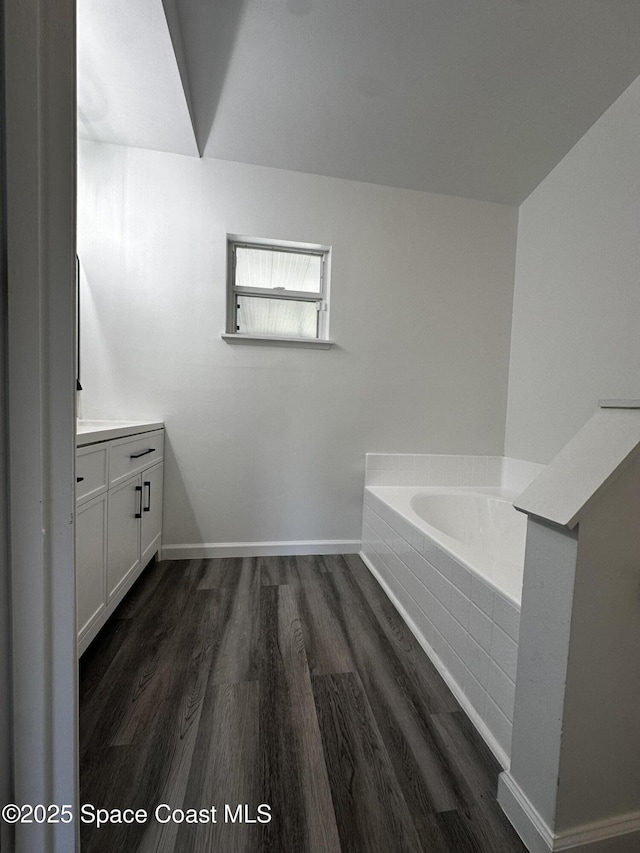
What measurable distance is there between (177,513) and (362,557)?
1.19 meters

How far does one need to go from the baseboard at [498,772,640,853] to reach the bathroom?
1.47m

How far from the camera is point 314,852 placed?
688 mm

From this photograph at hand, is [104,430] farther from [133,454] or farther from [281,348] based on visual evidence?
[281,348]

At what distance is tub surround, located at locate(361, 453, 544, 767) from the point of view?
917 millimetres

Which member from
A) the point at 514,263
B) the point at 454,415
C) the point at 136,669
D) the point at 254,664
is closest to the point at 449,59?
the point at 514,263

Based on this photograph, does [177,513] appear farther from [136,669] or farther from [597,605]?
[597,605]

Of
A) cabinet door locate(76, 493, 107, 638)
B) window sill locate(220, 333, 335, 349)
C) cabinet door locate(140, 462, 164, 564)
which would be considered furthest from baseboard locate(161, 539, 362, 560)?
window sill locate(220, 333, 335, 349)

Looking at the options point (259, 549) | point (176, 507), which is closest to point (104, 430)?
point (176, 507)

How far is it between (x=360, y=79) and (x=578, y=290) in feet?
4.91

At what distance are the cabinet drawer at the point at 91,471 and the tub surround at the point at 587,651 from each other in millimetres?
1254

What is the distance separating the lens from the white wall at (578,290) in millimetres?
1510

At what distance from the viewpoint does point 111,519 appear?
1.30m

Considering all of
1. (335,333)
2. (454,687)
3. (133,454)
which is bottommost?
(454,687)

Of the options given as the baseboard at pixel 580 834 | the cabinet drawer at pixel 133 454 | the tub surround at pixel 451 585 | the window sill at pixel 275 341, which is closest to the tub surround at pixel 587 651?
the baseboard at pixel 580 834
